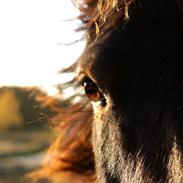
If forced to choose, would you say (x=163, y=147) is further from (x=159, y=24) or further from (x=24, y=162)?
(x=24, y=162)

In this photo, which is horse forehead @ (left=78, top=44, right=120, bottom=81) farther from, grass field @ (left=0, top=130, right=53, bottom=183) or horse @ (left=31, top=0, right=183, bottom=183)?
grass field @ (left=0, top=130, right=53, bottom=183)

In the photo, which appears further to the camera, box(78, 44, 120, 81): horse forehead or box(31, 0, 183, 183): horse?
box(78, 44, 120, 81): horse forehead

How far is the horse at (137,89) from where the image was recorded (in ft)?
6.16

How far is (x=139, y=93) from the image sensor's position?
2.07m

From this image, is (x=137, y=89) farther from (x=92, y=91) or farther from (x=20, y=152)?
(x=20, y=152)

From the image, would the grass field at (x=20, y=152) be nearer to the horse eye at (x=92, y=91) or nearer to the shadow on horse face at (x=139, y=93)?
the horse eye at (x=92, y=91)

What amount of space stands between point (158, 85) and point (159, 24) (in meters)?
0.25

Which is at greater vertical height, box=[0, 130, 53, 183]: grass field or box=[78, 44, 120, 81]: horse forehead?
box=[78, 44, 120, 81]: horse forehead

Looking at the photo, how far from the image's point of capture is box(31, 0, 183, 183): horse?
73.9 inches

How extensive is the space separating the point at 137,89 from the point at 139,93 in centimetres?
2

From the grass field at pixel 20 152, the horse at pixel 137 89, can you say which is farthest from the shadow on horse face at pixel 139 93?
the grass field at pixel 20 152

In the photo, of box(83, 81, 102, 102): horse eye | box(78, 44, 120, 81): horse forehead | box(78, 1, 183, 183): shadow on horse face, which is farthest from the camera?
box(83, 81, 102, 102): horse eye

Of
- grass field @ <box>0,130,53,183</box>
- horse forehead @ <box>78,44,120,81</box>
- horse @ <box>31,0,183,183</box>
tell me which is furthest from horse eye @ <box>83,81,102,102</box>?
grass field @ <box>0,130,53,183</box>

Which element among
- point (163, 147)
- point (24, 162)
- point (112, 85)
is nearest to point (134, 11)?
point (112, 85)
